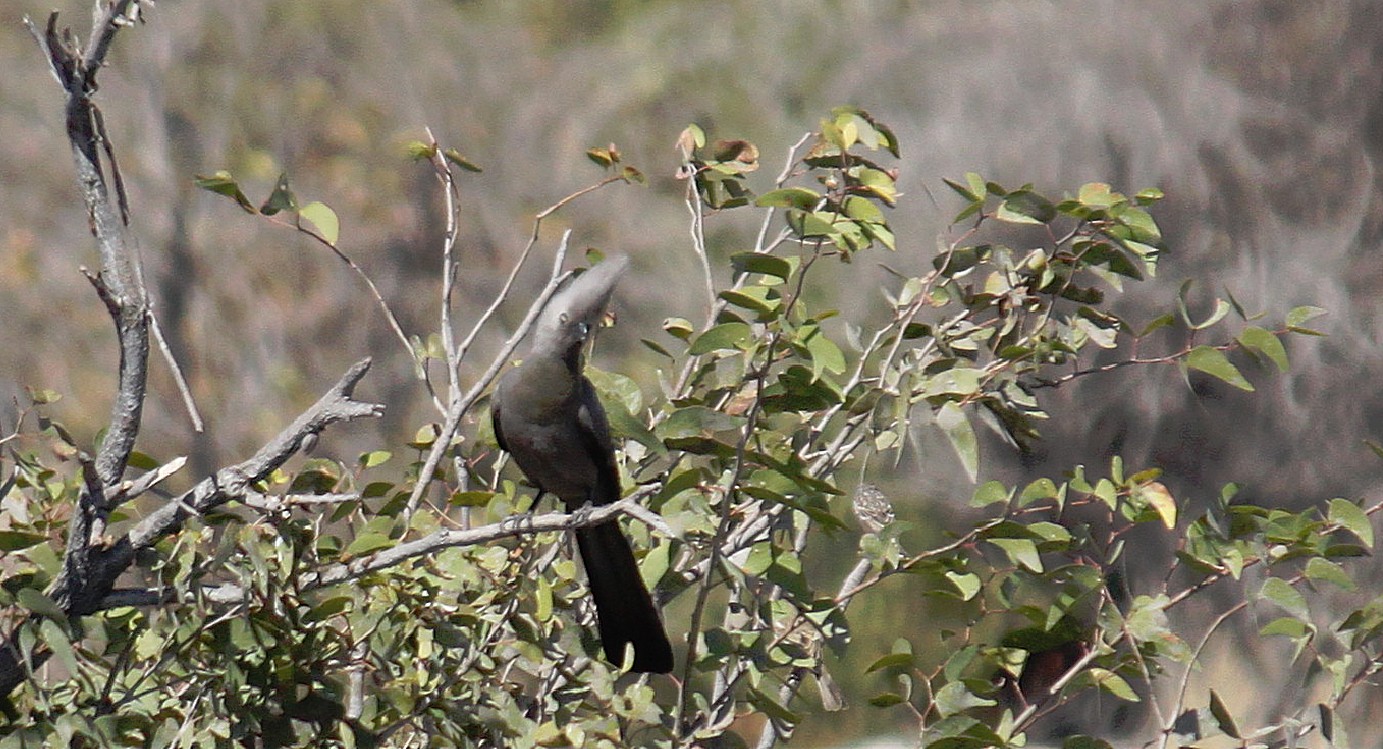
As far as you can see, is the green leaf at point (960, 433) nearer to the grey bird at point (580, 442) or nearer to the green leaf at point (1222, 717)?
the green leaf at point (1222, 717)

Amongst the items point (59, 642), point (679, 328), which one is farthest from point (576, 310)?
point (59, 642)

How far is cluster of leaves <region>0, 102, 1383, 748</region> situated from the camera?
66.4 inches

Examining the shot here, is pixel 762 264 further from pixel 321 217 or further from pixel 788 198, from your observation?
pixel 321 217

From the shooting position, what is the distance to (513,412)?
8.62 ft

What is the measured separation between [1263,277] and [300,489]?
462cm

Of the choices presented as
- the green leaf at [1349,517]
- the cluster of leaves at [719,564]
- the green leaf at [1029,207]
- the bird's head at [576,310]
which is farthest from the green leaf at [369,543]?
the green leaf at [1349,517]

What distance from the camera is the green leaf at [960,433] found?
1.70 meters

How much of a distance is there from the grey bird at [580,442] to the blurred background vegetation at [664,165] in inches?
104

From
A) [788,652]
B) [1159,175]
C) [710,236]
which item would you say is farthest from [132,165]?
[788,652]

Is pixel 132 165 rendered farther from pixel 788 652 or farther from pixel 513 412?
pixel 788 652

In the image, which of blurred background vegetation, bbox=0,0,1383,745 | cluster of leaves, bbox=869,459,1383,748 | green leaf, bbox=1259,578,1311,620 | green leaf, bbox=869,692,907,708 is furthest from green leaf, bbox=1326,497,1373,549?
blurred background vegetation, bbox=0,0,1383,745

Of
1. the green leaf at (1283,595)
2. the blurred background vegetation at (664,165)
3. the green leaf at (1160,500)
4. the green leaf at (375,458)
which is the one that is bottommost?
the blurred background vegetation at (664,165)

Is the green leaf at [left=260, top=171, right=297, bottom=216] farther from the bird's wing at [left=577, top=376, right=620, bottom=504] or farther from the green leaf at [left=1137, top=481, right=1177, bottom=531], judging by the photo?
the green leaf at [left=1137, top=481, right=1177, bottom=531]

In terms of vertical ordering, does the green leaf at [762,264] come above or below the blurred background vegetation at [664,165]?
above
